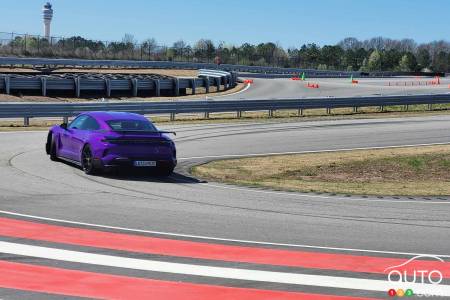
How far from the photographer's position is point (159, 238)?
8.85 m

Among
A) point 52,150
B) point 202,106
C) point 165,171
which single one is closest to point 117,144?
point 165,171

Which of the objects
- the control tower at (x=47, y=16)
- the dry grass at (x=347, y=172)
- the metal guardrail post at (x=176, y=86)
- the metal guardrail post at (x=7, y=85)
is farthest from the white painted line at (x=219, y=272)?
the control tower at (x=47, y=16)

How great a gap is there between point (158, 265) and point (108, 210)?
3326 millimetres

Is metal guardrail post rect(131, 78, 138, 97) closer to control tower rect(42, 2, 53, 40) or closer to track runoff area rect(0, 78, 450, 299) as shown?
track runoff area rect(0, 78, 450, 299)

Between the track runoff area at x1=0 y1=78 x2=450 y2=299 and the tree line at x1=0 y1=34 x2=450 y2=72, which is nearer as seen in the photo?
the track runoff area at x1=0 y1=78 x2=450 y2=299

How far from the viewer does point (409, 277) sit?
725 cm

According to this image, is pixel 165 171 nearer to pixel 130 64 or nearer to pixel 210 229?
pixel 210 229

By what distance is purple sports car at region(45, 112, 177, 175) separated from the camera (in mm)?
14344

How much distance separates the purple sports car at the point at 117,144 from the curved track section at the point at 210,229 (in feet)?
1.21

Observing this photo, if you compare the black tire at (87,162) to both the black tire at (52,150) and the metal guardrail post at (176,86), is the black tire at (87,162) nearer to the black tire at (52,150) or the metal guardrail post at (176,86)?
the black tire at (52,150)

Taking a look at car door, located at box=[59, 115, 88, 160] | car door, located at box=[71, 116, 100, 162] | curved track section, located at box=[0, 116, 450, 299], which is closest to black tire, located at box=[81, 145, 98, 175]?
car door, located at box=[71, 116, 100, 162]

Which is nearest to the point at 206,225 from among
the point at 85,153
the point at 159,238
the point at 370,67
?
the point at 159,238

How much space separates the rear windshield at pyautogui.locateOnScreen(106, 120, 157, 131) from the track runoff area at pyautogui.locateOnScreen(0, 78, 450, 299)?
3.54 ft

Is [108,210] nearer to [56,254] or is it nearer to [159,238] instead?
[159,238]
